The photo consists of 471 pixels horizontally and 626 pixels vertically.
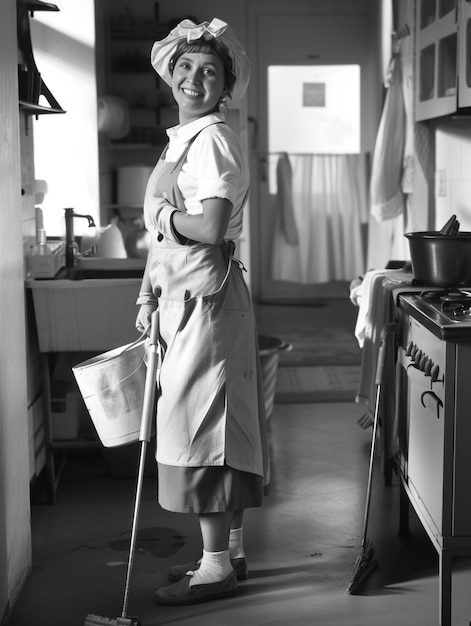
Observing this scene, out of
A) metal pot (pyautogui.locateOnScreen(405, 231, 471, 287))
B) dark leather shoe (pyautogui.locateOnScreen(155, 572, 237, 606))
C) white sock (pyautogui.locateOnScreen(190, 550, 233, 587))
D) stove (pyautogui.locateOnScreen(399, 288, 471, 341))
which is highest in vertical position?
metal pot (pyautogui.locateOnScreen(405, 231, 471, 287))

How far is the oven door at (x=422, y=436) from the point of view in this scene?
7.84ft

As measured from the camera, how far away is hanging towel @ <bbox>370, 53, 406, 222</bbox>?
544 cm

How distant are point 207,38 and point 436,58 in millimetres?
2096

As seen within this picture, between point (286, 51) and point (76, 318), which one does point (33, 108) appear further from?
point (286, 51)

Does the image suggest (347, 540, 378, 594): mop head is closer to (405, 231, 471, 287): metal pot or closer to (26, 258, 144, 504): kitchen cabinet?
(405, 231, 471, 287): metal pot

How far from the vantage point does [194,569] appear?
2.75 meters

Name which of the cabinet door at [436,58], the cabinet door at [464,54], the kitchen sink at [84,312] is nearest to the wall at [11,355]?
the kitchen sink at [84,312]

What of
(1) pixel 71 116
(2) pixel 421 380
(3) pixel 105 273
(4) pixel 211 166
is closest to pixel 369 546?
(2) pixel 421 380

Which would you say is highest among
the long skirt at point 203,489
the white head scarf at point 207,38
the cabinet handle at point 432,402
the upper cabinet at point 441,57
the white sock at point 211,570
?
the upper cabinet at point 441,57

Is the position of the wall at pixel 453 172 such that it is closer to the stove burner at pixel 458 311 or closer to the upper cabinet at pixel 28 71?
the stove burner at pixel 458 311

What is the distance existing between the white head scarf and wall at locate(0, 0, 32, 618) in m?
0.42

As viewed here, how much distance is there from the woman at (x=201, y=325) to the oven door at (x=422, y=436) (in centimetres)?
48

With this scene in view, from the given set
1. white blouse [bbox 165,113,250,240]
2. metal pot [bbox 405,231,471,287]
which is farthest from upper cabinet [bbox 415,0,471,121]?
white blouse [bbox 165,113,250,240]

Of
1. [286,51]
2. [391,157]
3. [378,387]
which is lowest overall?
[378,387]
